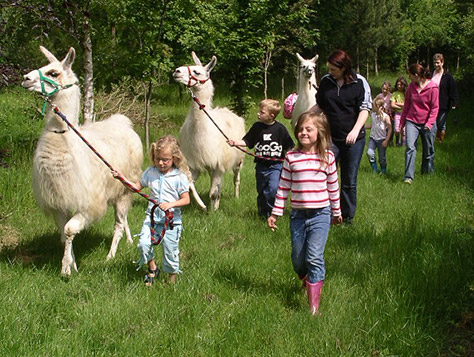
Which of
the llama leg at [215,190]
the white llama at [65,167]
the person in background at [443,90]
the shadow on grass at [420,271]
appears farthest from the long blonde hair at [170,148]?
the person in background at [443,90]

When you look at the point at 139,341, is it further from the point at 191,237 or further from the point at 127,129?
the point at 127,129

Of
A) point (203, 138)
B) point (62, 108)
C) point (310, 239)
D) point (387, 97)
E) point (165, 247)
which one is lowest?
point (165, 247)

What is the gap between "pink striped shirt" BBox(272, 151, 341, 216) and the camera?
12.3ft

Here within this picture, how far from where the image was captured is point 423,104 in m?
8.70

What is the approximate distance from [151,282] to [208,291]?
51cm

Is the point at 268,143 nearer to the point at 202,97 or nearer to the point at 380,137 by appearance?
the point at 202,97

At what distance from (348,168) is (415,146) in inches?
130

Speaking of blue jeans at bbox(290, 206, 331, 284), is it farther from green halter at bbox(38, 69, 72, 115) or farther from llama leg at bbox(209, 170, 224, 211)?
llama leg at bbox(209, 170, 224, 211)

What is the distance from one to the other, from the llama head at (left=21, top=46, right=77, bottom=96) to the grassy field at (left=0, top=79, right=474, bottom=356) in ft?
3.94

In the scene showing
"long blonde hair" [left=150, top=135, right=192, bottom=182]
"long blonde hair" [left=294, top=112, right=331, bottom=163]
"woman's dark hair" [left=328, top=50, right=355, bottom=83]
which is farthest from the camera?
"woman's dark hair" [left=328, top=50, right=355, bottom=83]

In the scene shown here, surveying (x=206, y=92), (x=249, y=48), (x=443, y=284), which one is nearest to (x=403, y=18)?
(x=249, y=48)

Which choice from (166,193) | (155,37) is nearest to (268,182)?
(166,193)

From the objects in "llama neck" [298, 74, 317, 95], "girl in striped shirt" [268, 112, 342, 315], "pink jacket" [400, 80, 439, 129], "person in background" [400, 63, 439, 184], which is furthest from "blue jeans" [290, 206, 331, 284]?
"pink jacket" [400, 80, 439, 129]

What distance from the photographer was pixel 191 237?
222 inches
